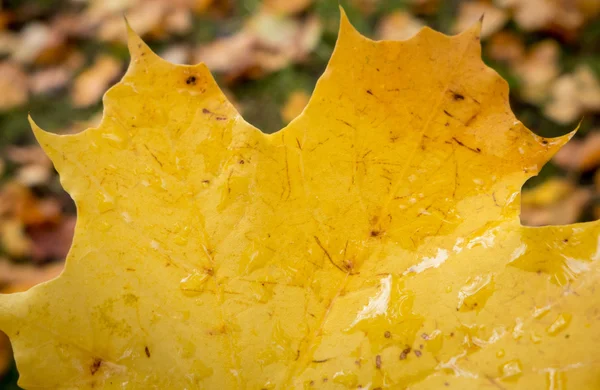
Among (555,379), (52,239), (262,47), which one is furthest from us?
(262,47)

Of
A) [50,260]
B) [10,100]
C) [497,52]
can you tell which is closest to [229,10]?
[10,100]

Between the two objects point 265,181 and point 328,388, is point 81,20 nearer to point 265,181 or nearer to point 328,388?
point 265,181

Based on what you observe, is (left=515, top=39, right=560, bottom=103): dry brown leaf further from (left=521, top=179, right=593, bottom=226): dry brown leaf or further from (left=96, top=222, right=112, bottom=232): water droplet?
(left=96, top=222, right=112, bottom=232): water droplet

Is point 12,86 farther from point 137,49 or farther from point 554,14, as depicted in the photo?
point 554,14

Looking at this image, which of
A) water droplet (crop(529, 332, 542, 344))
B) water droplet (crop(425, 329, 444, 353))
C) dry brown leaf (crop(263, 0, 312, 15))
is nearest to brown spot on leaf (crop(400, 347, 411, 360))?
water droplet (crop(425, 329, 444, 353))

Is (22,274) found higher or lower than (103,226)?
lower

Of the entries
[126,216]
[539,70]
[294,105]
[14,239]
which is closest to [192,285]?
[126,216]
